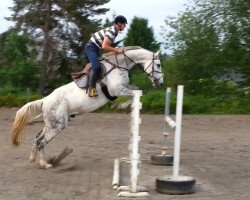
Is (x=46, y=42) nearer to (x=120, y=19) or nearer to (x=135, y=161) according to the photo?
(x=120, y=19)

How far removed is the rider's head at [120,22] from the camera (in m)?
7.89

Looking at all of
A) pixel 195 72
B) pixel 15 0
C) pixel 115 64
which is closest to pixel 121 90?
pixel 115 64

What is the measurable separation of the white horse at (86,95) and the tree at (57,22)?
1827 cm

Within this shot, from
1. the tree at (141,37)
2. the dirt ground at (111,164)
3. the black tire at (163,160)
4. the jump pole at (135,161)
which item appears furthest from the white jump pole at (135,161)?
the tree at (141,37)

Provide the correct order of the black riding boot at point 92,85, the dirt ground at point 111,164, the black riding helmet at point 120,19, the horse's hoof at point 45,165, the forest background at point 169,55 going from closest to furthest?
the dirt ground at point 111,164 → the black riding helmet at point 120,19 → the black riding boot at point 92,85 → the horse's hoof at point 45,165 → the forest background at point 169,55

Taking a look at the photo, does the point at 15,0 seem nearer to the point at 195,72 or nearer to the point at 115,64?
the point at 195,72

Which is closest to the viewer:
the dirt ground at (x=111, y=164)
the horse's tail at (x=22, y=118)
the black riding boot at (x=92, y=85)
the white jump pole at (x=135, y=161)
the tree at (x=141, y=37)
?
the white jump pole at (x=135, y=161)

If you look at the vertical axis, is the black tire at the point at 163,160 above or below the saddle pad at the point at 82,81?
below

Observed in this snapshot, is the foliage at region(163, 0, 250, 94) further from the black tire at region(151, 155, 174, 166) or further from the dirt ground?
the black tire at region(151, 155, 174, 166)

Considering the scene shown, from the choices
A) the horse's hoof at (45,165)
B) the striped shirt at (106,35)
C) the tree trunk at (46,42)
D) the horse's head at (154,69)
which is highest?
the tree trunk at (46,42)

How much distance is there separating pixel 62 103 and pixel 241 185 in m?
3.10

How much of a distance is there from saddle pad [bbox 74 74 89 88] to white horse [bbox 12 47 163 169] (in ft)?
0.27

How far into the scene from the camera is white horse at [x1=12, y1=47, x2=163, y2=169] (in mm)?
8047

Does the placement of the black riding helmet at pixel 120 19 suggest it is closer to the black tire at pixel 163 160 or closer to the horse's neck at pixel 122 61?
the horse's neck at pixel 122 61
